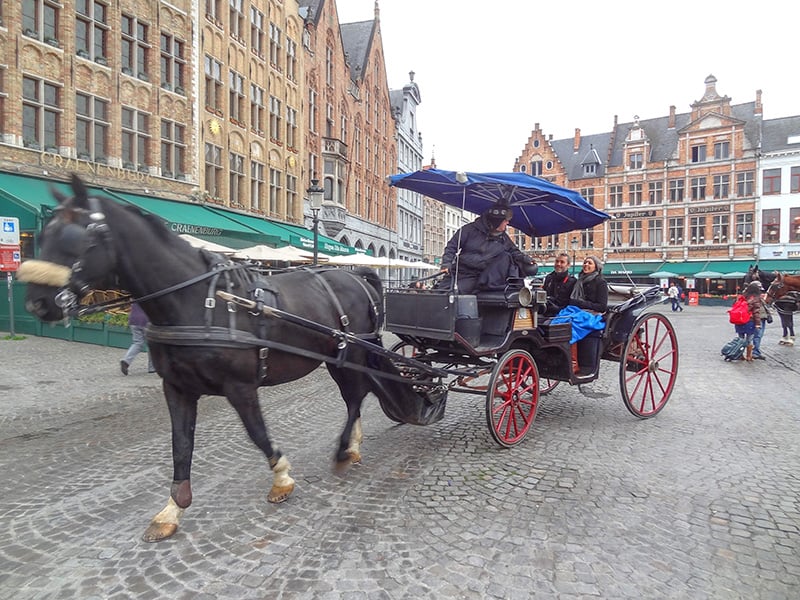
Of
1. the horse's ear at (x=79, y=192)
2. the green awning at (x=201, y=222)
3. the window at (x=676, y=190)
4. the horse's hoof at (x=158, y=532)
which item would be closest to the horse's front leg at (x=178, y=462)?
the horse's hoof at (x=158, y=532)

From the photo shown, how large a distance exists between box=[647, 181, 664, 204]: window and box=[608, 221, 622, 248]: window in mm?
3251

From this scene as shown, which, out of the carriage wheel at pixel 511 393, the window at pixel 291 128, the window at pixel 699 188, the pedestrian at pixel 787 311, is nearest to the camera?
the carriage wheel at pixel 511 393

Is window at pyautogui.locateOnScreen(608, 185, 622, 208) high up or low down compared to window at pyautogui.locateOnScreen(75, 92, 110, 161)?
up

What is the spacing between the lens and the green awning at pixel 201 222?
52.0 feet

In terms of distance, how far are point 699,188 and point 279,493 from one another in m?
50.0

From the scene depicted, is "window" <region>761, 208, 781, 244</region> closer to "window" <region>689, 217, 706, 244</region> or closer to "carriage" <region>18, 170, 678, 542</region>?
"window" <region>689, 217, 706, 244</region>

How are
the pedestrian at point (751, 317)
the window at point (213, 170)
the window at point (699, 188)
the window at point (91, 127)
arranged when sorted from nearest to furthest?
the pedestrian at point (751, 317), the window at point (91, 127), the window at point (213, 170), the window at point (699, 188)

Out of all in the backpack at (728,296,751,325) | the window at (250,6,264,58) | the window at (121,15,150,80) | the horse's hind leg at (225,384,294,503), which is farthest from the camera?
the window at (250,6,264,58)

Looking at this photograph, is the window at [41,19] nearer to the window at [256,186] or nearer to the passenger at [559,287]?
the window at [256,186]

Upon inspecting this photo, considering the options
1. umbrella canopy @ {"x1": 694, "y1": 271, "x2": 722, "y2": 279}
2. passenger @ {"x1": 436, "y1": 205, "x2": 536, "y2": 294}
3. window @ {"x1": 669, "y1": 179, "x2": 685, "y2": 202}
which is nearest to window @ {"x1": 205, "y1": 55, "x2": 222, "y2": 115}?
passenger @ {"x1": 436, "y1": 205, "x2": 536, "y2": 294}

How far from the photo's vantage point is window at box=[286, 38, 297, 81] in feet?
81.0

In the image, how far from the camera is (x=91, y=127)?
1519cm

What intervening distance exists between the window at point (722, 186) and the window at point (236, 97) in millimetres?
39913

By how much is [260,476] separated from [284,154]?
22.5 m
